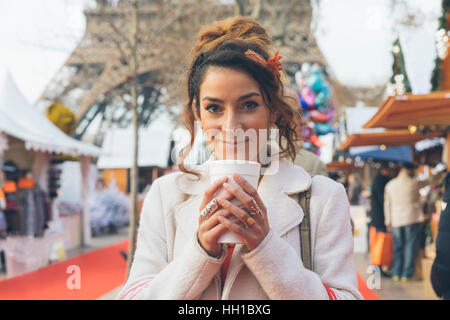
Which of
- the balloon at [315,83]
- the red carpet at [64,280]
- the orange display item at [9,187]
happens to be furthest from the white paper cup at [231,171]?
the orange display item at [9,187]

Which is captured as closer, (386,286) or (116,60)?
(386,286)

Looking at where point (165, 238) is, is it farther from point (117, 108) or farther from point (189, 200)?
point (117, 108)

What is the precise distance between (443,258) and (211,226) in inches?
62.5

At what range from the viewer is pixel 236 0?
849 centimetres

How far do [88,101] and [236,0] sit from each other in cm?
1315

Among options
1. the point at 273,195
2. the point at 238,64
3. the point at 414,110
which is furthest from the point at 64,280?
the point at 238,64

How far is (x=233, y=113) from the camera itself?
1.18 meters

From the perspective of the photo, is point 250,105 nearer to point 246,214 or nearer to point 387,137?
point 246,214

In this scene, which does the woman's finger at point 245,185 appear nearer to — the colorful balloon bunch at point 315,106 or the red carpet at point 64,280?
the red carpet at point 64,280

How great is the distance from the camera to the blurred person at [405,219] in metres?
7.07

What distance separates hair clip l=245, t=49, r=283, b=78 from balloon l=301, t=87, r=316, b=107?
525 centimetres

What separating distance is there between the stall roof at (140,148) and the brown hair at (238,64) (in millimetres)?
17615

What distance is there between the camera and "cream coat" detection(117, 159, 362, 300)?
1052 millimetres

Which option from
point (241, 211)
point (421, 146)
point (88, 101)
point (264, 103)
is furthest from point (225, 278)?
point (88, 101)
